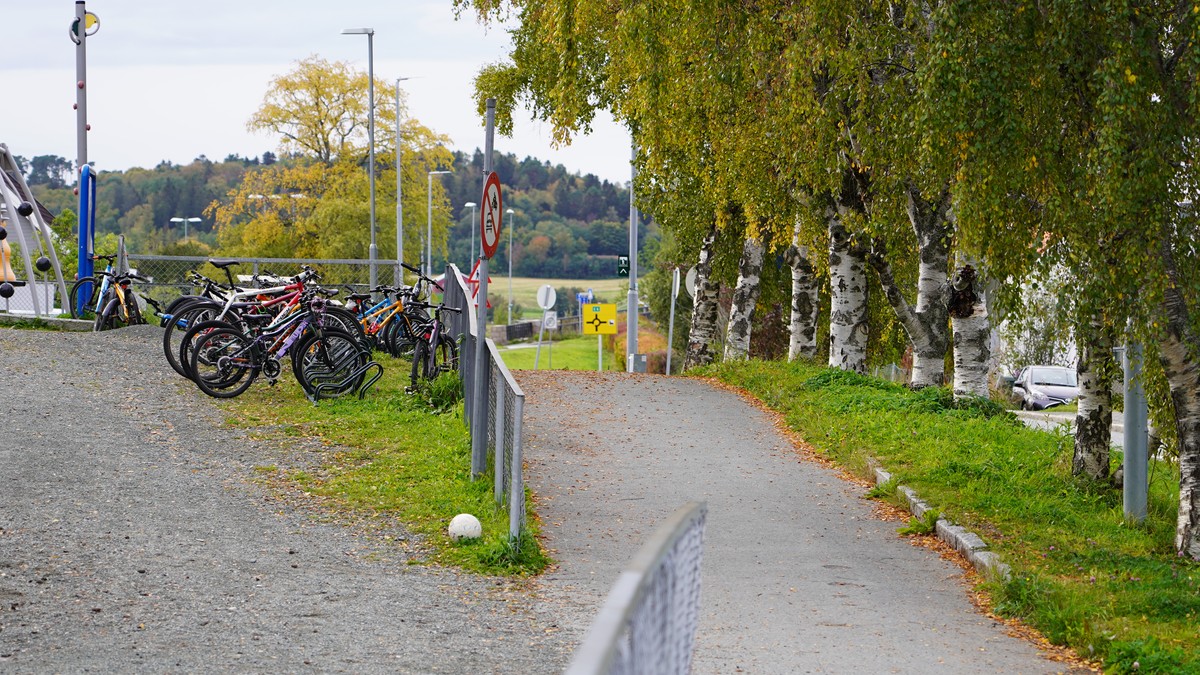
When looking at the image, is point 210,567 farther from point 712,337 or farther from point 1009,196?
point 712,337

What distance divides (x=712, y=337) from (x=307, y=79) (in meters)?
39.3

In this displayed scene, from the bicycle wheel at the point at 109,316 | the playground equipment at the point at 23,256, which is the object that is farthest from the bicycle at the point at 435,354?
the playground equipment at the point at 23,256

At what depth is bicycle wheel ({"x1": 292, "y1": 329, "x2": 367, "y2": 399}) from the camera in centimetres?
1508

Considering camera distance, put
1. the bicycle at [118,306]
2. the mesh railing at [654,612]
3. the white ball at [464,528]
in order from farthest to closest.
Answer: the bicycle at [118,306]
the white ball at [464,528]
the mesh railing at [654,612]

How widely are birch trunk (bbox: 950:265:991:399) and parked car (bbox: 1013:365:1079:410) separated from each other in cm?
2474

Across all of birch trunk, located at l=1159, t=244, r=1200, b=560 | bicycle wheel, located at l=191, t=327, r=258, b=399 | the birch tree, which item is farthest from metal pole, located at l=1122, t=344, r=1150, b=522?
bicycle wheel, located at l=191, t=327, r=258, b=399

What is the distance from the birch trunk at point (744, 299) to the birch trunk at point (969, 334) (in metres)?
A: 10.8

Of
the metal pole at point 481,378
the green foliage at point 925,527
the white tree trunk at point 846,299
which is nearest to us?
the green foliage at point 925,527

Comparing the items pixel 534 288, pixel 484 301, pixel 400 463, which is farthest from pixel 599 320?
pixel 534 288

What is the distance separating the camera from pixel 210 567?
26.2 ft

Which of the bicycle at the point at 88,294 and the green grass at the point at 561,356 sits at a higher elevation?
the bicycle at the point at 88,294

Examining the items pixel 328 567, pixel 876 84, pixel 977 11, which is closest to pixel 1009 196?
pixel 977 11

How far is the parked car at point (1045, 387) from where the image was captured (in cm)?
3956

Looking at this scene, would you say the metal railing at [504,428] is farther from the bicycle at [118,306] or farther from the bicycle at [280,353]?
the bicycle at [118,306]
